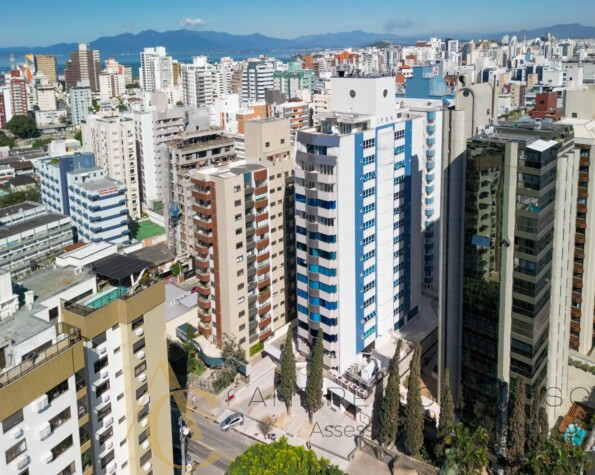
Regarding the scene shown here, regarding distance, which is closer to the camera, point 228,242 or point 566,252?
point 566,252

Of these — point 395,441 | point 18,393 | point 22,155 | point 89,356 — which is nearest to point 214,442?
point 395,441

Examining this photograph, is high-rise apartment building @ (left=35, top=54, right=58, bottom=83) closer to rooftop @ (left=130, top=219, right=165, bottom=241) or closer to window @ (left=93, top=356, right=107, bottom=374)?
rooftop @ (left=130, top=219, right=165, bottom=241)

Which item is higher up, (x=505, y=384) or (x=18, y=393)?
(x=18, y=393)

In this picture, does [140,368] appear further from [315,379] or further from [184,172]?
[184,172]

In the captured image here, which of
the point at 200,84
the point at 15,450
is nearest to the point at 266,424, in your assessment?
the point at 15,450

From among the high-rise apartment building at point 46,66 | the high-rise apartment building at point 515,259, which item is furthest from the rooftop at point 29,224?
the high-rise apartment building at point 46,66

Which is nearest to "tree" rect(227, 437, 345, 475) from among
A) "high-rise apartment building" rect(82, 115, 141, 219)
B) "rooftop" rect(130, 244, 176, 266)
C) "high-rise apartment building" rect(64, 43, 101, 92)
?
"rooftop" rect(130, 244, 176, 266)

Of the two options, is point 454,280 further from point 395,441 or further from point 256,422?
point 256,422

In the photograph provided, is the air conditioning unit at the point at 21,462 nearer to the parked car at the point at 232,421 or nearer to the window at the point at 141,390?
the window at the point at 141,390
